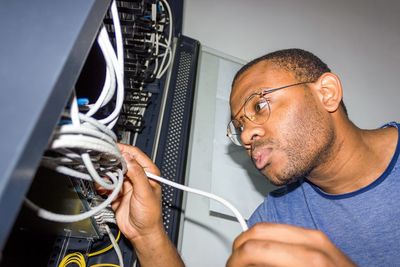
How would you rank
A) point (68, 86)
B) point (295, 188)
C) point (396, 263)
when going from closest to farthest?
point (68, 86) → point (396, 263) → point (295, 188)

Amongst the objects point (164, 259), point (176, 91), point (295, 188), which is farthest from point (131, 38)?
point (295, 188)

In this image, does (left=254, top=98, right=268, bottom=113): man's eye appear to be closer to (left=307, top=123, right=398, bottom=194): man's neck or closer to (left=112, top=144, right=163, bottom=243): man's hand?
(left=307, top=123, right=398, bottom=194): man's neck

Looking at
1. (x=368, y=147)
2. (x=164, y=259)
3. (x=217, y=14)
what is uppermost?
(x=217, y=14)

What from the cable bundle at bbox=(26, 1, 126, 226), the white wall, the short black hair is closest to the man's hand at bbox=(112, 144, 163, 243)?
the cable bundle at bbox=(26, 1, 126, 226)

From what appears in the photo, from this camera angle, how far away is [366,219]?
0.83 meters

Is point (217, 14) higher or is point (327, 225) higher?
point (217, 14)

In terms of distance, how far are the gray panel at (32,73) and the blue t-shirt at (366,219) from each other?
0.91m

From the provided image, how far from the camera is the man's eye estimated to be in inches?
34.7

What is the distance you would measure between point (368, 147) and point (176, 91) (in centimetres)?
75

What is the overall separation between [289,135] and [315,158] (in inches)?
4.7

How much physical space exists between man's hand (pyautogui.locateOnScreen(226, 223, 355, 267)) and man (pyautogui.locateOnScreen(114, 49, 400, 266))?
1.02 ft

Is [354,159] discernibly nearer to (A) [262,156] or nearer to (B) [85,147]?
(A) [262,156]

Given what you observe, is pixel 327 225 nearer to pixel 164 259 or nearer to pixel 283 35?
pixel 164 259

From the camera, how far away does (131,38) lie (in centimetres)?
73
